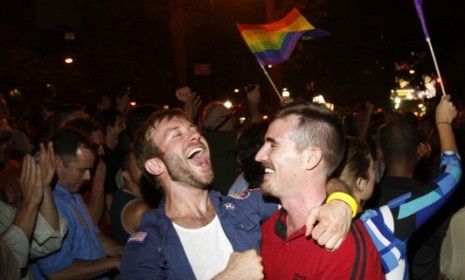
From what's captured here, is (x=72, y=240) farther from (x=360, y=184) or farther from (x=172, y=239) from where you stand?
(x=360, y=184)

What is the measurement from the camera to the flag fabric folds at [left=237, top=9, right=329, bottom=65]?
23.8 feet

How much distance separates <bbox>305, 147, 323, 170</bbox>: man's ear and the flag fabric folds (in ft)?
14.0

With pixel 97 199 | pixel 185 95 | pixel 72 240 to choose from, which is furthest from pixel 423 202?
pixel 185 95

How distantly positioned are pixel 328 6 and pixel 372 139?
16.3m

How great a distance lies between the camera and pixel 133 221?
4680 mm

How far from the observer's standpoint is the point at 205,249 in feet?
10.8

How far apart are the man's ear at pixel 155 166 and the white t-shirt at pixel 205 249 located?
500 mm

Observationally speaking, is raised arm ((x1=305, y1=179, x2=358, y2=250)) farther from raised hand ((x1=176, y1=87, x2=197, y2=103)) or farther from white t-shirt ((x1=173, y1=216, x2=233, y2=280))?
raised hand ((x1=176, y1=87, x2=197, y2=103))

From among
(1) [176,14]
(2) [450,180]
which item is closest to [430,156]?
(2) [450,180]

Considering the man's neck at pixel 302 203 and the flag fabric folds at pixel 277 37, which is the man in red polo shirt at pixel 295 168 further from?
the flag fabric folds at pixel 277 37

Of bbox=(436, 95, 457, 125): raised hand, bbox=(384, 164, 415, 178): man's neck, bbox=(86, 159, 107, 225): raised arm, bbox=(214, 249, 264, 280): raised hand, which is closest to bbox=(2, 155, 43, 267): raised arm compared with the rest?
bbox=(214, 249, 264, 280): raised hand

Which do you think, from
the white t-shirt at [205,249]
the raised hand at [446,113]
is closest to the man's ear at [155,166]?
the white t-shirt at [205,249]

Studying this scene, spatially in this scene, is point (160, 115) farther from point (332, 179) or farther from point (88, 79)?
point (88, 79)

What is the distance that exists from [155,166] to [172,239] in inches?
26.5
